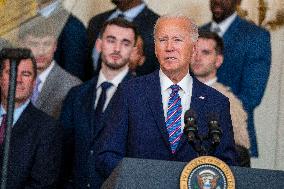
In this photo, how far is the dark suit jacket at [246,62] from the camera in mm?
5512

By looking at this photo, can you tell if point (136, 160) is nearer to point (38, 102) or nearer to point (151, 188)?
point (151, 188)

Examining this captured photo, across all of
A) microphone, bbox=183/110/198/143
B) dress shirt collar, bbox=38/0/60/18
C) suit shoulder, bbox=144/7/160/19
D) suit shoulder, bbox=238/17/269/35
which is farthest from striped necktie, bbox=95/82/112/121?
microphone, bbox=183/110/198/143

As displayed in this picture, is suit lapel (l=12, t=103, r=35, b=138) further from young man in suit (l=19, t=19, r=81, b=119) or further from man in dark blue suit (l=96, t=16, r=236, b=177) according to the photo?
man in dark blue suit (l=96, t=16, r=236, b=177)

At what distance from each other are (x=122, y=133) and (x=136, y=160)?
0.71m

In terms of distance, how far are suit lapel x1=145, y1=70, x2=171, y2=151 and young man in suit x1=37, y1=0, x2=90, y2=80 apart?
2.15 m

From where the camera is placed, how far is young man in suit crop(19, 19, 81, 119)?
553 centimetres

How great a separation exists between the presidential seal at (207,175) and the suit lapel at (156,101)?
1.95 ft

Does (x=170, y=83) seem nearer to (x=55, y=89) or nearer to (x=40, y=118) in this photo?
(x=40, y=118)

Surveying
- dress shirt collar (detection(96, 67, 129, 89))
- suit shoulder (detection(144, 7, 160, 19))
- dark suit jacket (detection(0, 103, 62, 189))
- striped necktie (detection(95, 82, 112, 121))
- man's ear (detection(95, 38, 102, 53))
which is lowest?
dark suit jacket (detection(0, 103, 62, 189))

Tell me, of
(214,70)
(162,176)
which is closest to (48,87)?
(214,70)

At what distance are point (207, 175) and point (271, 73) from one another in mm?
2983

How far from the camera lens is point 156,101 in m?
3.39

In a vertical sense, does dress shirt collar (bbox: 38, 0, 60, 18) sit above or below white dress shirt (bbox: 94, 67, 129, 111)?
above

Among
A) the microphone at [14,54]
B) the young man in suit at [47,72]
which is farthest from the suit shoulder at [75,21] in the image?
the microphone at [14,54]
